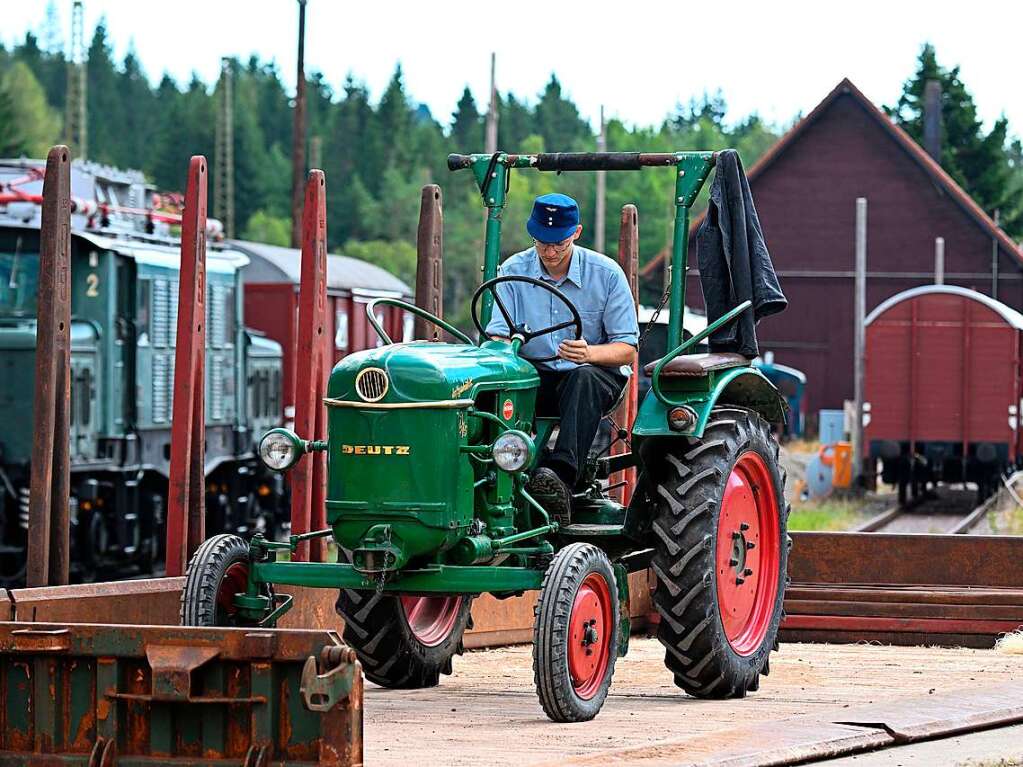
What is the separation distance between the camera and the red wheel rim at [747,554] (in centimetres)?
957

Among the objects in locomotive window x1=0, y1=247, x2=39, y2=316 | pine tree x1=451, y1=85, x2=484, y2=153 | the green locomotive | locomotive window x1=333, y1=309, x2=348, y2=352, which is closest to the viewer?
the green locomotive

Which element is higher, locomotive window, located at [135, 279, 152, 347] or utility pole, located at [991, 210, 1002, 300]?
utility pole, located at [991, 210, 1002, 300]

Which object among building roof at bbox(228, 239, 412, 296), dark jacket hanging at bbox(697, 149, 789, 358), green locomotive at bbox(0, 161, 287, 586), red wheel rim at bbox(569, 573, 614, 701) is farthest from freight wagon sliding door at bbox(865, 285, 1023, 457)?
red wheel rim at bbox(569, 573, 614, 701)

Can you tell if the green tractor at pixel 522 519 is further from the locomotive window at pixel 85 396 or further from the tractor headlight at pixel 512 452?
the locomotive window at pixel 85 396

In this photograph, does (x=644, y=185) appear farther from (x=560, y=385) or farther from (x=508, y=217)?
(x=560, y=385)

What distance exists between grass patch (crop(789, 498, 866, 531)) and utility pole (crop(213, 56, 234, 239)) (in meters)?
62.3

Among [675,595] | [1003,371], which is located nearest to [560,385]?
[675,595]

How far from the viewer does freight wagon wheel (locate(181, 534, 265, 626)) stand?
8.50 m

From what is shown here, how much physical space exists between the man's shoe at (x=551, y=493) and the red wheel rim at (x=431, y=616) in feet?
3.17

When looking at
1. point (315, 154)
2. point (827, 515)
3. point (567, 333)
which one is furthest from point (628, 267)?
point (315, 154)

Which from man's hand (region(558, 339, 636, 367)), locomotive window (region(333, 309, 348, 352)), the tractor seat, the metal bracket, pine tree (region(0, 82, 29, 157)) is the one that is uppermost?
pine tree (region(0, 82, 29, 157))

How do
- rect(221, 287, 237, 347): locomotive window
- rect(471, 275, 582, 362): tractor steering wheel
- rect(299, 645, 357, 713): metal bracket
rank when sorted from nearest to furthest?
rect(299, 645, 357, 713): metal bracket
rect(471, 275, 582, 362): tractor steering wheel
rect(221, 287, 237, 347): locomotive window

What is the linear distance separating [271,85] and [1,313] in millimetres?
125561

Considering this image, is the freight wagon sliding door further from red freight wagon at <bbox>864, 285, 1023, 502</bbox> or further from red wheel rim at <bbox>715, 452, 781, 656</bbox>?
red wheel rim at <bbox>715, 452, 781, 656</bbox>
